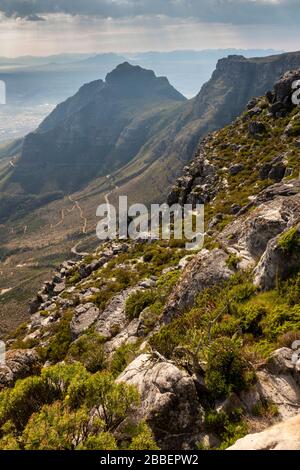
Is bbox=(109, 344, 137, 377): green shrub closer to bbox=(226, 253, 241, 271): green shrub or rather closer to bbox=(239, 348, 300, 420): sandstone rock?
bbox=(239, 348, 300, 420): sandstone rock

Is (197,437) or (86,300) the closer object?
(197,437)

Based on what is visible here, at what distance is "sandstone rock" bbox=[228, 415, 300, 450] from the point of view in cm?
1054

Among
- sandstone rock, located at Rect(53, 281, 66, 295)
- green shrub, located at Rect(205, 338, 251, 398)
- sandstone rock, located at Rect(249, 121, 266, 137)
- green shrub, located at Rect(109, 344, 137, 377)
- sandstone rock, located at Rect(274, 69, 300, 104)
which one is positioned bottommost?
sandstone rock, located at Rect(53, 281, 66, 295)

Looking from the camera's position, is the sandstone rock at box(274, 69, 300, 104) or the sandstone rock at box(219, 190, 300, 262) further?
the sandstone rock at box(274, 69, 300, 104)

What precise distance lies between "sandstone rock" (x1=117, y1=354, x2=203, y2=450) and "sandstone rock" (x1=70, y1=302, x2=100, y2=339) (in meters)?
22.0

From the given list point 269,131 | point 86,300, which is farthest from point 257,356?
point 269,131

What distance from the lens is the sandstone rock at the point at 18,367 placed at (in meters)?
27.0

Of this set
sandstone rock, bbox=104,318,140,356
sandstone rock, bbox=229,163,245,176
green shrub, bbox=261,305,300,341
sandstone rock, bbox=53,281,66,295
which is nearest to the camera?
green shrub, bbox=261,305,300,341

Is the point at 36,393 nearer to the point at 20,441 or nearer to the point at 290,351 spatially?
the point at 20,441

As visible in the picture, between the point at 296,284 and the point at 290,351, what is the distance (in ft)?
13.9

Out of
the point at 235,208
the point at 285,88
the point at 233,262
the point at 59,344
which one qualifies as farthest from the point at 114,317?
the point at 285,88

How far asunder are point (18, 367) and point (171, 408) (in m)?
18.8

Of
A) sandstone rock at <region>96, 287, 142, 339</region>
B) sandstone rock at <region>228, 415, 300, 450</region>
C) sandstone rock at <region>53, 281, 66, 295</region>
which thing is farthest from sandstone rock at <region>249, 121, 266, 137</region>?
sandstone rock at <region>228, 415, 300, 450</region>

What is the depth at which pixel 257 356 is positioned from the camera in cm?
1552
